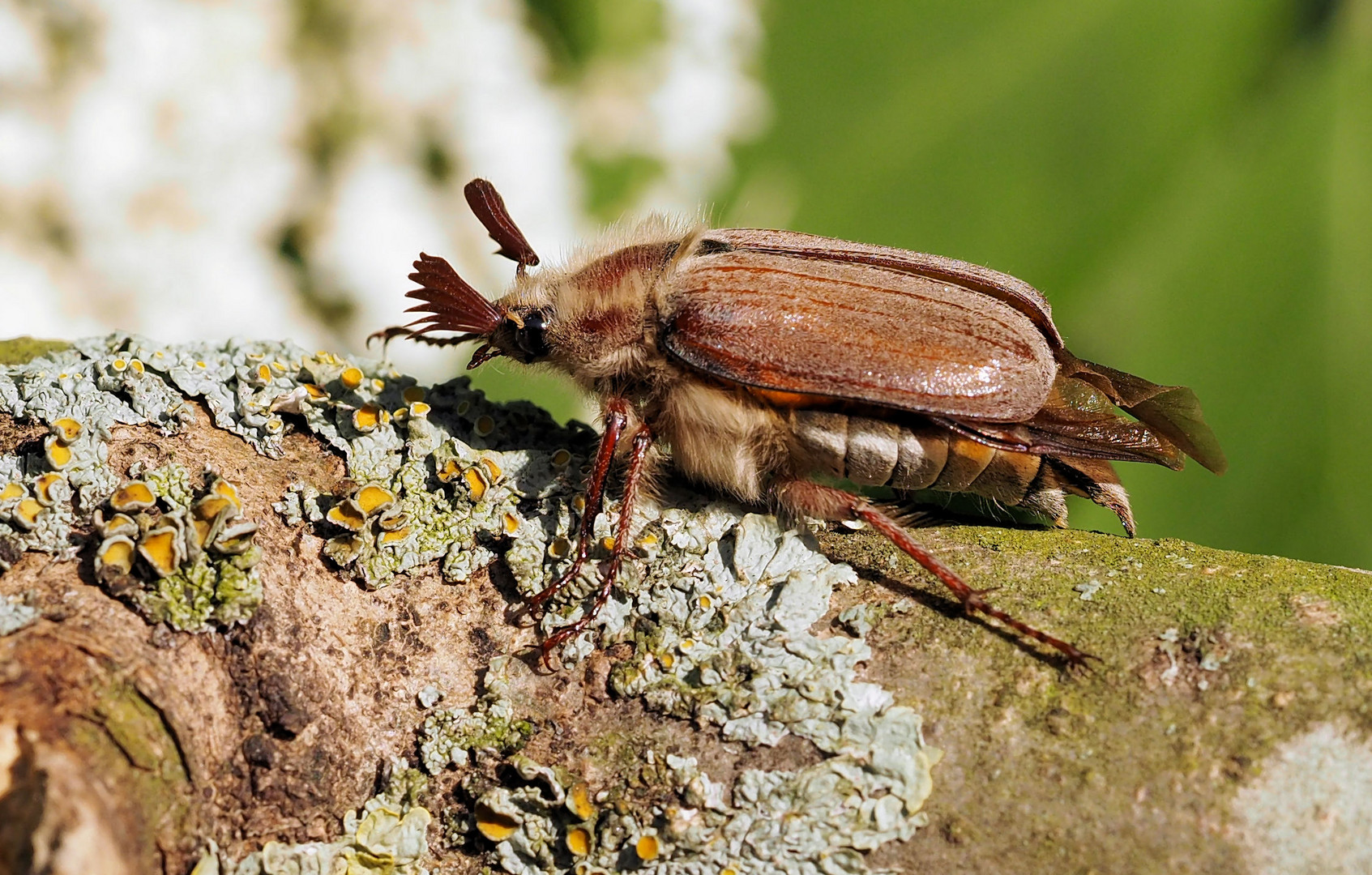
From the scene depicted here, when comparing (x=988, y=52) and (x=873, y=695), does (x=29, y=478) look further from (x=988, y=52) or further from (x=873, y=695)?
(x=988, y=52)

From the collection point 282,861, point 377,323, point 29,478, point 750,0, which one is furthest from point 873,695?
point 750,0

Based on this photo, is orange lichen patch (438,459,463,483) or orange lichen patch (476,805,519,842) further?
orange lichen patch (438,459,463,483)

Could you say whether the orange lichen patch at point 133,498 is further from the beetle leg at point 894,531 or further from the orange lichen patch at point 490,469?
the beetle leg at point 894,531

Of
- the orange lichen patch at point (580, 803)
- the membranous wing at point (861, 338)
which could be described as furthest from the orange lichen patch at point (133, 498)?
the membranous wing at point (861, 338)

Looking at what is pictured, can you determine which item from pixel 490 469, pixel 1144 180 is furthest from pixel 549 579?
pixel 1144 180

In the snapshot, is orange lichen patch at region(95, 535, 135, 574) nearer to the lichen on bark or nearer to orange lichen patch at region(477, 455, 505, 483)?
the lichen on bark

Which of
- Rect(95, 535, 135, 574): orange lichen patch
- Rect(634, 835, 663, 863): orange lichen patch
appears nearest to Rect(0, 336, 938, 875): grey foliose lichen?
Rect(634, 835, 663, 863): orange lichen patch
